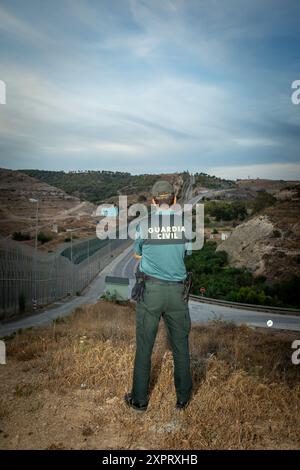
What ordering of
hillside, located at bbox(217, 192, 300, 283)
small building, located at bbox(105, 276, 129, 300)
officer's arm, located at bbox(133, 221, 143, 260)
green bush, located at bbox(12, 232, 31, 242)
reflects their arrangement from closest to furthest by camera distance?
officer's arm, located at bbox(133, 221, 143, 260) < small building, located at bbox(105, 276, 129, 300) < hillside, located at bbox(217, 192, 300, 283) < green bush, located at bbox(12, 232, 31, 242)

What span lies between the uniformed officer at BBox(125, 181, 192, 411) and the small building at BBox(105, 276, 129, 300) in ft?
148

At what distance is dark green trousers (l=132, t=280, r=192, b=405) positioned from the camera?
16.5 ft

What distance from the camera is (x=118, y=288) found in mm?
51094

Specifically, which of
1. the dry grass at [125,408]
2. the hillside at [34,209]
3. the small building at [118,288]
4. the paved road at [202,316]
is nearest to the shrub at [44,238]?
the hillside at [34,209]

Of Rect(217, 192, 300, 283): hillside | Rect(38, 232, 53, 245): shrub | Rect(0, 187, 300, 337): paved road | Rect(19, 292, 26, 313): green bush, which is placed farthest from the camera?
Rect(38, 232, 53, 245): shrub

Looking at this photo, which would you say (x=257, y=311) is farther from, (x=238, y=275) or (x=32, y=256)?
(x=32, y=256)

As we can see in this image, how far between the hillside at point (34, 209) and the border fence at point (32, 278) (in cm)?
2992

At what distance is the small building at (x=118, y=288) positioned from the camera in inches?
1981

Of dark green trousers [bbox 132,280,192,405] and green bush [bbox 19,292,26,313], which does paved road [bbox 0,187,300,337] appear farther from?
dark green trousers [bbox 132,280,192,405]

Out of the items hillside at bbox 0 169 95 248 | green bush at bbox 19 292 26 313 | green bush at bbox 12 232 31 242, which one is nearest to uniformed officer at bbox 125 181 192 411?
green bush at bbox 19 292 26 313

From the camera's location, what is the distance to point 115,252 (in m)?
114

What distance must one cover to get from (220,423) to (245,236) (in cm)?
7119

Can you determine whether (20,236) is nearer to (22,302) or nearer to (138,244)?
(22,302)
